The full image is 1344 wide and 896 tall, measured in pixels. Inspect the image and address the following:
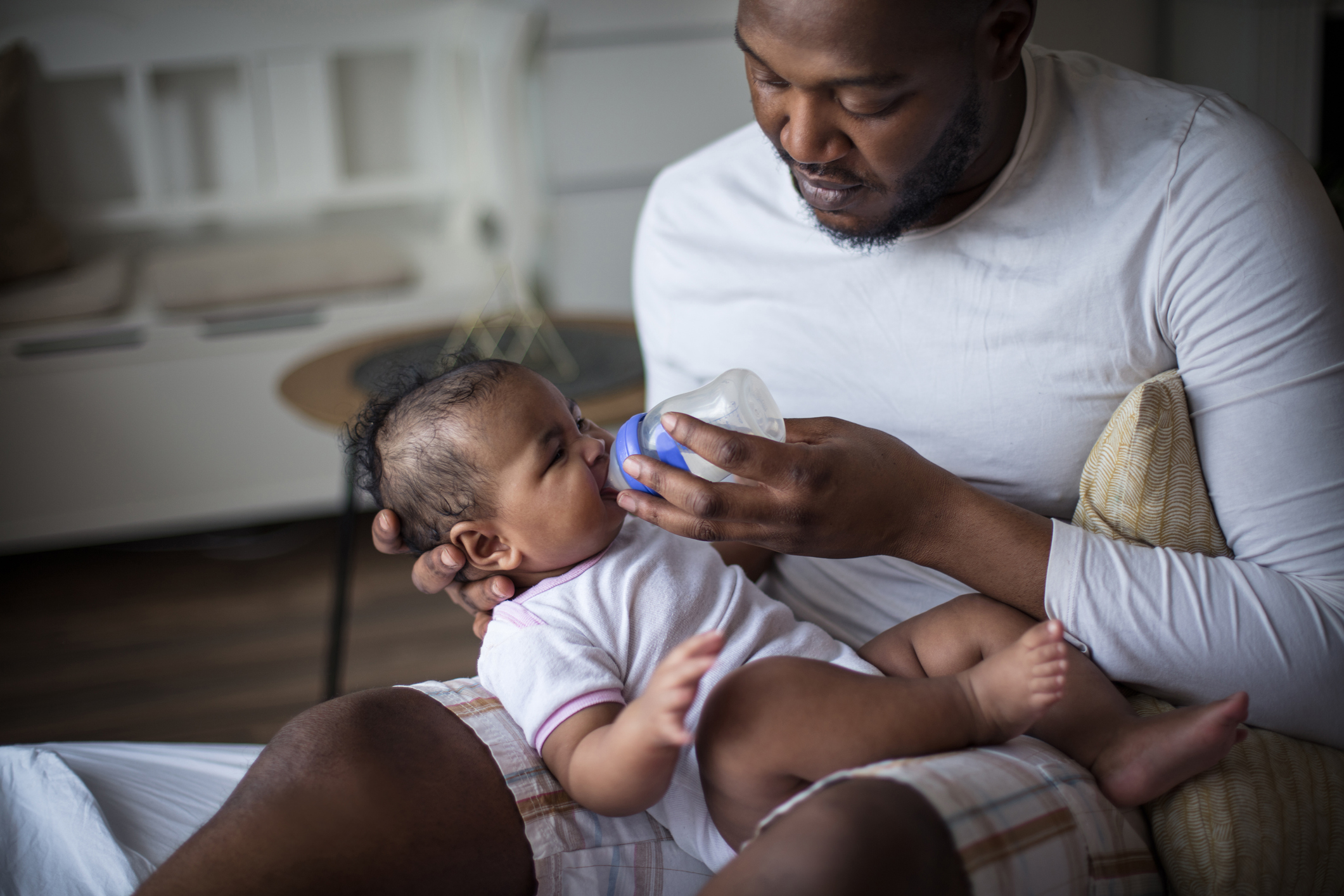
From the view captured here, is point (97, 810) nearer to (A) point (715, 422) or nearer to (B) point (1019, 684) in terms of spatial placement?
(A) point (715, 422)

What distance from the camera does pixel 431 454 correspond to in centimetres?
104

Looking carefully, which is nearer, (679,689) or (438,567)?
(679,689)

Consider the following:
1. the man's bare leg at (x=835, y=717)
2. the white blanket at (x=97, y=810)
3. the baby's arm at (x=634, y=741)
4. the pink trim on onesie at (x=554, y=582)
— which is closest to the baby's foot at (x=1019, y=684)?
the man's bare leg at (x=835, y=717)

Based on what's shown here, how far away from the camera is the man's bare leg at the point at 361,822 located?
2.66 feet

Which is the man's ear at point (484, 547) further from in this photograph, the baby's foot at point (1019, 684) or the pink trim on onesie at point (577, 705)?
the baby's foot at point (1019, 684)

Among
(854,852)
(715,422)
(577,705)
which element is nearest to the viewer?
(854,852)

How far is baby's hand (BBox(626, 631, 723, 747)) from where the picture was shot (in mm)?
750

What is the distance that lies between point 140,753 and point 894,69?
106 centimetres

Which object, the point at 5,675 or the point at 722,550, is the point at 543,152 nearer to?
the point at 5,675

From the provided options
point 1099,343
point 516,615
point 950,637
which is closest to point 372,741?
point 516,615

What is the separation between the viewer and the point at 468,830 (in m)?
0.87

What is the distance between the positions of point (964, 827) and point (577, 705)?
34 centimetres

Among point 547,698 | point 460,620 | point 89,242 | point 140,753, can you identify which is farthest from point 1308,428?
point 89,242

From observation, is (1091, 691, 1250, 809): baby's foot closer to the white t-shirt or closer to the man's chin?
the white t-shirt
